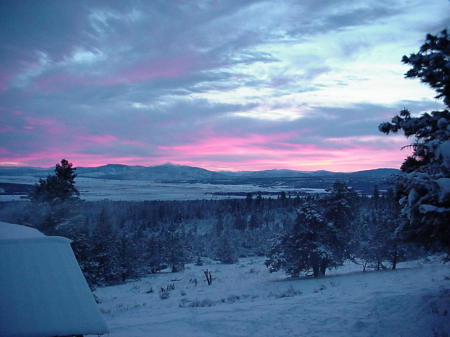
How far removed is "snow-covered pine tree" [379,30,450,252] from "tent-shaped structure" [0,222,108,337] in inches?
322

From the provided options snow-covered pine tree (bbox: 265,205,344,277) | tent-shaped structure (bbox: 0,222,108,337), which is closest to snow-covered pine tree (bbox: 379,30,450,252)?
tent-shaped structure (bbox: 0,222,108,337)

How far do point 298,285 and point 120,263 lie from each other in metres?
27.9

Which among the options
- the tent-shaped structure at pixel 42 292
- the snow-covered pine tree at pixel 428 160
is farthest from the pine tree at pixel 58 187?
the snow-covered pine tree at pixel 428 160

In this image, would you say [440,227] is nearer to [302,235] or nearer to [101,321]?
[101,321]

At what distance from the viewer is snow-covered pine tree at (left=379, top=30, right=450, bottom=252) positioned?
23.1 feet

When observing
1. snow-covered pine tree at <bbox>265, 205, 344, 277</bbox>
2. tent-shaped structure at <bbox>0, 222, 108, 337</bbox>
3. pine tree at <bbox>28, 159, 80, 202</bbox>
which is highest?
pine tree at <bbox>28, 159, 80, 202</bbox>

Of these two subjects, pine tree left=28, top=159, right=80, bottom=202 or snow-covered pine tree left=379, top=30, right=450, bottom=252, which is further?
pine tree left=28, top=159, right=80, bottom=202

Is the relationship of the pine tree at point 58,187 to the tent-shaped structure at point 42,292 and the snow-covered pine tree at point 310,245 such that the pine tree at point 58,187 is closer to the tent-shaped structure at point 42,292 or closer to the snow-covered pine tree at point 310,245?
the tent-shaped structure at point 42,292

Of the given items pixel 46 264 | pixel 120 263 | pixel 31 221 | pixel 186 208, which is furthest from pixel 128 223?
pixel 46 264

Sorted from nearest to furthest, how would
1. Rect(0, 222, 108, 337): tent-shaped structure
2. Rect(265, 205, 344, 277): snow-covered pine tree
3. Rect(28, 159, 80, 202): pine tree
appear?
Rect(0, 222, 108, 337): tent-shaped structure < Rect(28, 159, 80, 202): pine tree < Rect(265, 205, 344, 277): snow-covered pine tree

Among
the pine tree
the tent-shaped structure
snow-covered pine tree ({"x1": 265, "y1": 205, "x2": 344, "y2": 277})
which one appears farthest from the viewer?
snow-covered pine tree ({"x1": 265, "y1": 205, "x2": 344, "y2": 277})

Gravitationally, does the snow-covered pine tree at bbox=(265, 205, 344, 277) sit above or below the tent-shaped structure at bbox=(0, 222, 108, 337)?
below

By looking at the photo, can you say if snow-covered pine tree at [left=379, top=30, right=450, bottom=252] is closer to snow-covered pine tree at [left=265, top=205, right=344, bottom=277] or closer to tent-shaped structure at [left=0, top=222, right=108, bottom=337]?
tent-shaped structure at [left=0, top=222, right=108, bottom=337]

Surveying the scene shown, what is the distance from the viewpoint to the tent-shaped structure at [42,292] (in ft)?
22.4
